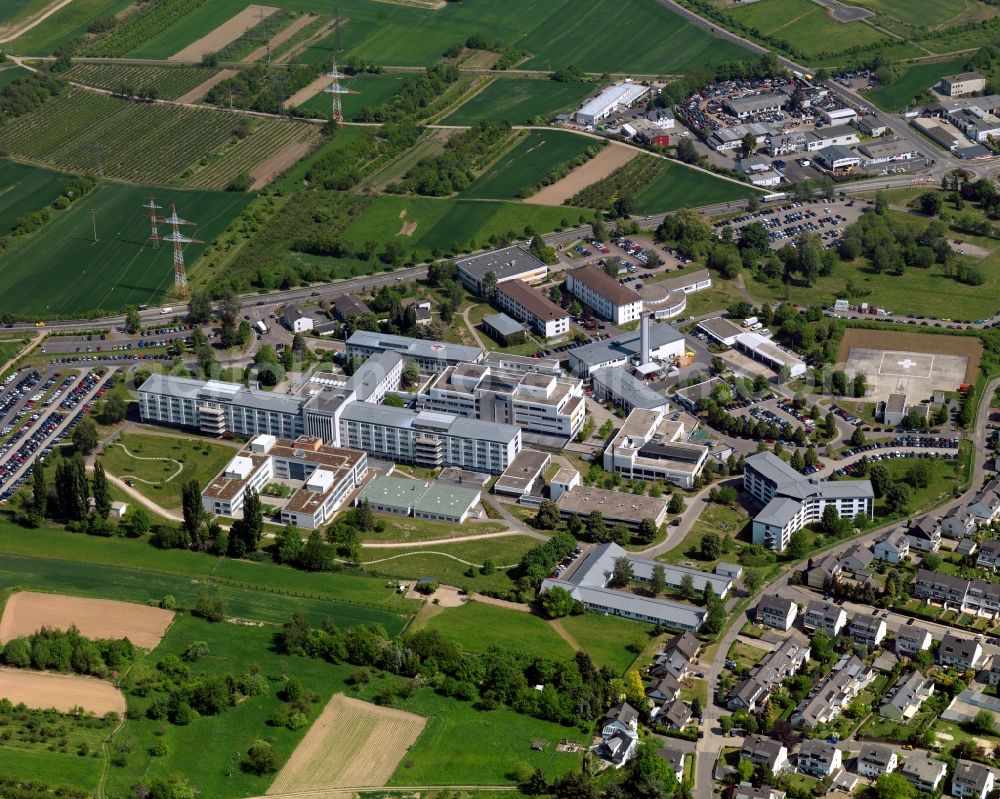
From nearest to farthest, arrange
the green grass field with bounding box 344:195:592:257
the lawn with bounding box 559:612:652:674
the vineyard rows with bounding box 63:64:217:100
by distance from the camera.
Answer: the lawn with bounding box 559:612:652:674
the green grass field with bounding box 344:195:592:257
the vineyard rows with bounding box 63:64:217:100

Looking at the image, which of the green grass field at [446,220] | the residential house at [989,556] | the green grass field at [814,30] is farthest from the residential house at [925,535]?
the green grass field at [814,30]

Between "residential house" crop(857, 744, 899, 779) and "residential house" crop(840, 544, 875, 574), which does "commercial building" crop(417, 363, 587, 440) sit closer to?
"residential house" crop(840, 544, 875, 574)

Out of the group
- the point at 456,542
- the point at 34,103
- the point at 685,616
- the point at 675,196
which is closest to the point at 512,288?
the point at 675,196

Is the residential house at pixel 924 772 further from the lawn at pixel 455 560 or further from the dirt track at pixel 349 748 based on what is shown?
the lawn at pixel 455 560

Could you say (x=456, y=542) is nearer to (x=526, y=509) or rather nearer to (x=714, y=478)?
(x=526, y=509)

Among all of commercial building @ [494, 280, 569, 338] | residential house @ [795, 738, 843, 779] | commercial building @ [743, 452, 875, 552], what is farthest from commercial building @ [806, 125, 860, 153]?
residential house @ [795, 738, 843, 779]

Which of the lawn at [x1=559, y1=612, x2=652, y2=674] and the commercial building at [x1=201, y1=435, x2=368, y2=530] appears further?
the commercial building at [x1=201, y1=435, x2=368, y2=530]
